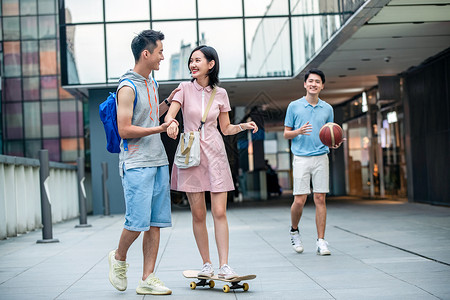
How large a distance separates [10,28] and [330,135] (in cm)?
4059

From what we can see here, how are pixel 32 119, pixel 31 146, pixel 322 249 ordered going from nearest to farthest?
pixel 322 249
pixel 31 146
pixel 32 119

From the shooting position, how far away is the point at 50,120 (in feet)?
144

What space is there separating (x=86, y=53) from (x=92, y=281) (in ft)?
45.3

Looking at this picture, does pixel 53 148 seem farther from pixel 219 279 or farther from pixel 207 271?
pixel 219 279

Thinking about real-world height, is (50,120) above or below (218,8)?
below

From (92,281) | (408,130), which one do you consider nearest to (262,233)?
(92,281)

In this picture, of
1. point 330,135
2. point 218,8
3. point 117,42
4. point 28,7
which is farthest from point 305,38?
point 28,7

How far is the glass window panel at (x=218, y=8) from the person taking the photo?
18953 millimetres

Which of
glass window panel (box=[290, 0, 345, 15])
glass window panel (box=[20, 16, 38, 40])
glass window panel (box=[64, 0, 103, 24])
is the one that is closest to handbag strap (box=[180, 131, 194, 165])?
glass window panel (box=[290, 0, 345, 15])

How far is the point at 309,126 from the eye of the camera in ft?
23.1

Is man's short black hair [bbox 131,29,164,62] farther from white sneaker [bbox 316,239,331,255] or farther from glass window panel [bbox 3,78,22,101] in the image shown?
glass window panel [bbox 3,78,22,101]

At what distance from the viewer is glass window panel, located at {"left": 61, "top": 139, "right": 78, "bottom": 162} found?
1721 inches

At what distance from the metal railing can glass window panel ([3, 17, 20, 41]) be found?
3028 centimetres

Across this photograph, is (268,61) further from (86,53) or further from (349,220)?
(349,220)
